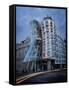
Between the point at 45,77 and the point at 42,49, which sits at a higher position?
the point at 42,49

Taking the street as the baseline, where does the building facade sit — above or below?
above

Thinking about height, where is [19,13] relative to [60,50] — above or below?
above

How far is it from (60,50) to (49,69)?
6.4 inches

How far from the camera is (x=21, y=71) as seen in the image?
6.64 feet

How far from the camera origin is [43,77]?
209 cm

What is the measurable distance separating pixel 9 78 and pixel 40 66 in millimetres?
237

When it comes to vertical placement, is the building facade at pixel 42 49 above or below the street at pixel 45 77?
above
